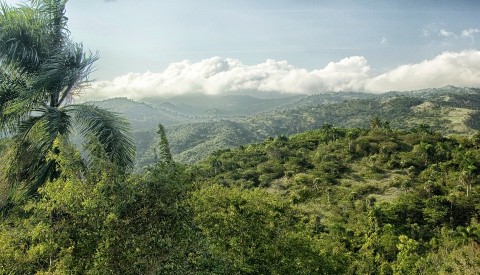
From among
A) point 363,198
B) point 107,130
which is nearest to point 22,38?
point 107,130

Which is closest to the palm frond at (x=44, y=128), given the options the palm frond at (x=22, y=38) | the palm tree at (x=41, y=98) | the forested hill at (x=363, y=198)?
the palm tree at (x=41, y=98)

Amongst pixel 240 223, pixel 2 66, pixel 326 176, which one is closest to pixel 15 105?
pixel 2 66

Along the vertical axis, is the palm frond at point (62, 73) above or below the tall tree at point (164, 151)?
above

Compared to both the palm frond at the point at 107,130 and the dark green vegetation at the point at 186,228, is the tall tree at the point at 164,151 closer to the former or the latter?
the dark green vegetation at the point at 186,228

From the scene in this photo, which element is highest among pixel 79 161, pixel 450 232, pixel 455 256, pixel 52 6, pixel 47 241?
pixel 52 6

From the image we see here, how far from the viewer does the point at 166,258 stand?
857 centimetres

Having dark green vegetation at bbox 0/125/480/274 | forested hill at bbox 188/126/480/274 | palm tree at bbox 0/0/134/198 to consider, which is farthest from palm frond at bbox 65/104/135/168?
forested hill at bbox 188/126/480/274

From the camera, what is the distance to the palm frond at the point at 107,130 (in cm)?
1014

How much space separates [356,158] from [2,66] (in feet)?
426

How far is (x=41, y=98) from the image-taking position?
10.0 meters

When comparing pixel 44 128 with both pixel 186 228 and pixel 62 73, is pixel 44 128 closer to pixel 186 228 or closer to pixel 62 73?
pixel 62 73

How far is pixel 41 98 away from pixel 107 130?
1857 millimetres

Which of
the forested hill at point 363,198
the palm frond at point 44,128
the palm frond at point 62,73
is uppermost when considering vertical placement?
the palm frond at point 62,73

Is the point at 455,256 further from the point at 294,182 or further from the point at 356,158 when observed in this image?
the point at 356,158
